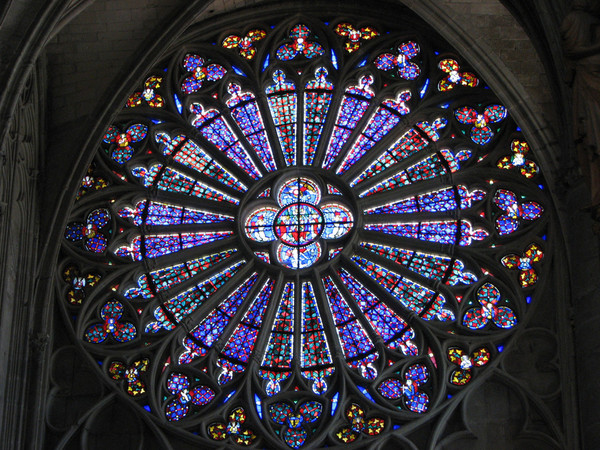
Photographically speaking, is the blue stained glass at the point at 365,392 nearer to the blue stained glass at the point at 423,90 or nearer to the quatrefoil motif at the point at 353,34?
the blue stained glass at the point at 423,90

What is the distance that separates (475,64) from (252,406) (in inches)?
181

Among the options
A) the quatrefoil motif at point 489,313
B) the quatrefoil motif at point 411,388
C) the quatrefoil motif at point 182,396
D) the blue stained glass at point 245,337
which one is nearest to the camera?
the quatrefoil motif at point 411,388

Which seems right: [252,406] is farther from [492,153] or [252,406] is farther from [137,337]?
[492,153]

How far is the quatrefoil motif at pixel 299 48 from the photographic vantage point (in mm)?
17969

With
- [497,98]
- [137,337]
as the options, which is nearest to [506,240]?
[497,98]

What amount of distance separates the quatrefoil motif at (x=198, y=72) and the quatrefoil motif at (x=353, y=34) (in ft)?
5.01

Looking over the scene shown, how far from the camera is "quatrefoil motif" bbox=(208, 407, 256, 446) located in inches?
608

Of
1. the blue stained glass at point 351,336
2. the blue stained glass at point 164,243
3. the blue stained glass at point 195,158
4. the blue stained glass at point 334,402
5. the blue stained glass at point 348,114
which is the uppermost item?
the blue stained glass at point 348,114

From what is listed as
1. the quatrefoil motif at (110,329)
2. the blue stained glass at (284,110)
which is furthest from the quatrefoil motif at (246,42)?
the quatrefoil motif at (110,329)

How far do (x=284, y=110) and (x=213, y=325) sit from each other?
301 cm

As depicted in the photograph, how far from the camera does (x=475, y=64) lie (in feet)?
53.8

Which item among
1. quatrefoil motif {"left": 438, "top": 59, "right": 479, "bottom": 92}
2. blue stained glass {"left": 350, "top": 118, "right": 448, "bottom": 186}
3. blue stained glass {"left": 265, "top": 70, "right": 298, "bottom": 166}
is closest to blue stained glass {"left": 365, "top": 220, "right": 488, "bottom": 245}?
blue stained glass {"left": 350, "top": 118, "right": 448, "bottom": 186}

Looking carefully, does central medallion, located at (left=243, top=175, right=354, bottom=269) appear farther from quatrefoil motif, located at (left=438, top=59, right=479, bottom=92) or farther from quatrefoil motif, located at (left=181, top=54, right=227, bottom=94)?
quatrefoil motif, located at (left=438, top=59, right=479, bottom=92)

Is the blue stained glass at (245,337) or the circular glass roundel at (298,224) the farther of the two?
the circular glass roundel at (298,224)
